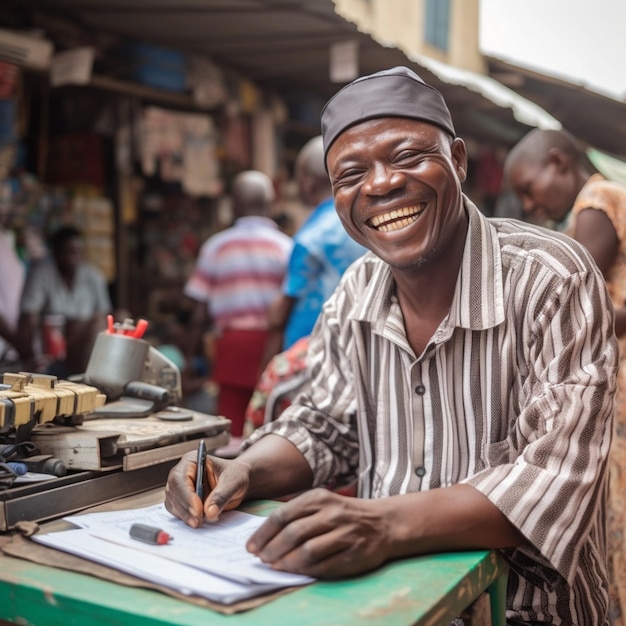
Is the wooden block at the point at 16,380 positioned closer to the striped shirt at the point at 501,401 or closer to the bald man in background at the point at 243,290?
the striped shirt at the point at 501,401

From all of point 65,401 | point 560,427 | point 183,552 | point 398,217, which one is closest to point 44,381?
point 65,401

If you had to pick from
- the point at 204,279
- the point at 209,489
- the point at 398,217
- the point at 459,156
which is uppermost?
the point at 459,156

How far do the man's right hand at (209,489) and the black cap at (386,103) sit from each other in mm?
756

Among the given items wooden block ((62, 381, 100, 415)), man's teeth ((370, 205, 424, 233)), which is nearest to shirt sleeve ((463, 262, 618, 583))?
man's teeth ((370, 205, 424, 233))

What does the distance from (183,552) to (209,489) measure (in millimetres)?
272

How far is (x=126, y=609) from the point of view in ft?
3.60

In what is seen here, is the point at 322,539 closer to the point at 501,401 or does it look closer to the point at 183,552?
the point at 183,552

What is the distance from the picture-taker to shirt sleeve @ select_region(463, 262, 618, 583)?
1.43 m

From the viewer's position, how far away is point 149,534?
1349 mm

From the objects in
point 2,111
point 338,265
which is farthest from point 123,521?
point 2,111

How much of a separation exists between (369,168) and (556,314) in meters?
0.50

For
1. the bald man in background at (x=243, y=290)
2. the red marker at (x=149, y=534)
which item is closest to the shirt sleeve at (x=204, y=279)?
the bald man in background at (x=243, y=290)

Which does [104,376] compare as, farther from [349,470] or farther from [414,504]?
[414,504]

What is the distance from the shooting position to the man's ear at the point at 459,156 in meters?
1.81
